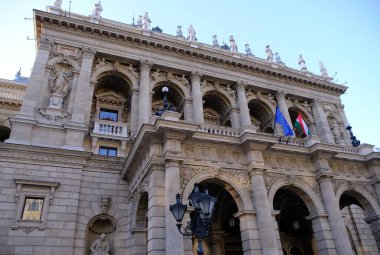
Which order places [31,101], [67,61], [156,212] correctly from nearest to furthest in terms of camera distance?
[156,212] → [31,101] → [67,61]

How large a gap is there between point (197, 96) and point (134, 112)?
5.66 meters

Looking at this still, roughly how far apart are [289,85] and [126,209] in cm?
2074

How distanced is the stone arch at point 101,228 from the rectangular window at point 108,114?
844 centimetres

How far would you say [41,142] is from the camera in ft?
62.4

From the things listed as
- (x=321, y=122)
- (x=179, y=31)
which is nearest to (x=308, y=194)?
(x=321, y=122)

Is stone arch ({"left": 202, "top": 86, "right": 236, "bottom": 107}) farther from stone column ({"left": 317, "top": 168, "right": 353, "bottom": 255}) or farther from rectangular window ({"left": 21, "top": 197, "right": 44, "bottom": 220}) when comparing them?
rectangular window ({"left": 21, "top": 197, "right": 44, "bottom": 220})

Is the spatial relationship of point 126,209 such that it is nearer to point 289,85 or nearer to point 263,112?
point 263,112

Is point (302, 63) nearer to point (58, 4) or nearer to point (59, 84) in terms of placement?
point (58, 4)

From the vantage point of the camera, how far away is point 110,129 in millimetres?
21297

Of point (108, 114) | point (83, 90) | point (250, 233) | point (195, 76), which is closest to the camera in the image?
point (250, 233)

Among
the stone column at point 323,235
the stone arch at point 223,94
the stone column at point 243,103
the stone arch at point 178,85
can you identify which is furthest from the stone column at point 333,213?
the stone arch at point 178,85

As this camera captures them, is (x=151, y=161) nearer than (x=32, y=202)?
Yes

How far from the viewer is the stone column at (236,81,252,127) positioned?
26.0m

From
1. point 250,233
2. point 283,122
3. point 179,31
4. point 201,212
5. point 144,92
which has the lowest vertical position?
point 201,212
